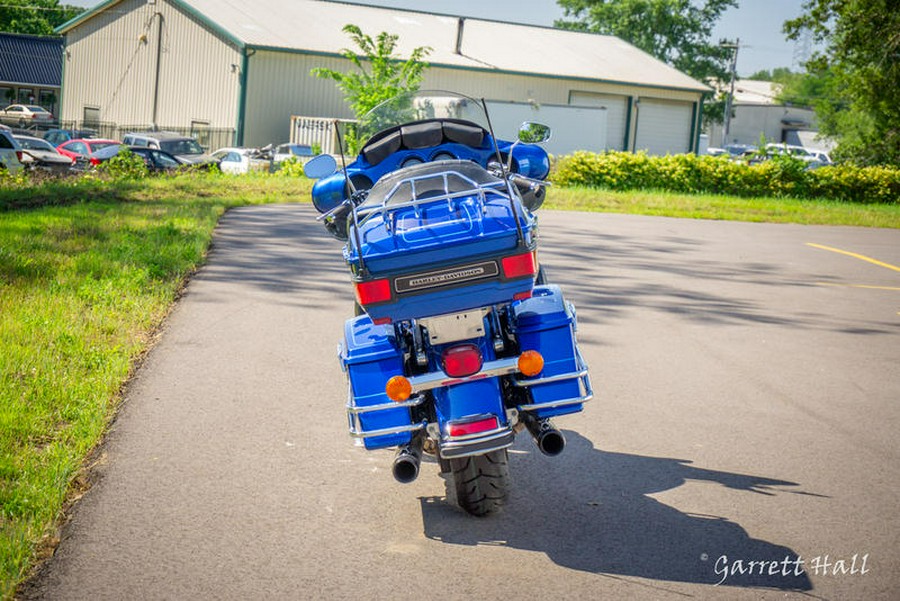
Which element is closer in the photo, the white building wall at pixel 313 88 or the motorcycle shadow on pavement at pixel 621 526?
the motorcycle shadow on pavement at pixel 621 526

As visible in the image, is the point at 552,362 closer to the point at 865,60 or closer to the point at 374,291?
the point at 374,291

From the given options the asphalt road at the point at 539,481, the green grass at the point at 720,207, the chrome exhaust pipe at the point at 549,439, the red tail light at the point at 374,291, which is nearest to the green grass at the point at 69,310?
the asphalt road at the point at 539,481

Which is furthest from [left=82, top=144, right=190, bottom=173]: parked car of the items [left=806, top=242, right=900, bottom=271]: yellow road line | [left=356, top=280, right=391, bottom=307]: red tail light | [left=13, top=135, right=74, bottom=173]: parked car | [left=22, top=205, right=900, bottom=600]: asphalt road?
[left=356, top=280, right=391, bottom=307]: red tail light

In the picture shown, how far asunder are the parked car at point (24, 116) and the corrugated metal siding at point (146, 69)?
4.57 meters

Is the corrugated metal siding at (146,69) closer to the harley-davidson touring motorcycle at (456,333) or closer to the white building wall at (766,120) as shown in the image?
the harley-davidson touring motorcycle at (456,333)

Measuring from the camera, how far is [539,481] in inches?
217

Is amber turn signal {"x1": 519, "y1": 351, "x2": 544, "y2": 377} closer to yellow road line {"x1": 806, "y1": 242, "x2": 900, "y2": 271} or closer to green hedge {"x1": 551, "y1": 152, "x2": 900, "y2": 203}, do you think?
yellow road line {"x1": 806, "y1": 242, "x2": 900, "y2": 271}

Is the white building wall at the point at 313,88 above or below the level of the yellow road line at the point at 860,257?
above

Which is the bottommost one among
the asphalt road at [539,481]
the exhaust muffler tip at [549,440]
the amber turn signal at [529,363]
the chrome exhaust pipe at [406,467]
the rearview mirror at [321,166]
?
the asphalt road at [539,481]

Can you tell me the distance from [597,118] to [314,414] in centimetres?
3299

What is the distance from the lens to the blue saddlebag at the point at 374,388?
4.66m

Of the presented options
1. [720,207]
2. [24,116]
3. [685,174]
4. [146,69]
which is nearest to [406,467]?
[720,207]

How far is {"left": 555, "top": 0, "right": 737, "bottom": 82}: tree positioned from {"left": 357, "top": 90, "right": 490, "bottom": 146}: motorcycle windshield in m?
77.1

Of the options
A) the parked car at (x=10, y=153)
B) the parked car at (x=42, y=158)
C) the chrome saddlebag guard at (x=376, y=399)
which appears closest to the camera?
the chrome saddlebag guard at (x=376, y=399)
